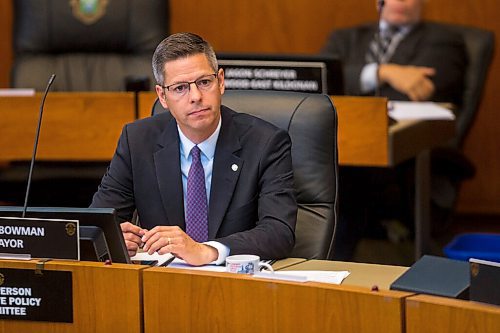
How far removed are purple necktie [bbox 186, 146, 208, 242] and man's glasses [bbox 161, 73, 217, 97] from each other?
22 cm

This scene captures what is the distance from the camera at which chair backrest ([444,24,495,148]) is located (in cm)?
520

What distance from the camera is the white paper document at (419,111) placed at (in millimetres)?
4461

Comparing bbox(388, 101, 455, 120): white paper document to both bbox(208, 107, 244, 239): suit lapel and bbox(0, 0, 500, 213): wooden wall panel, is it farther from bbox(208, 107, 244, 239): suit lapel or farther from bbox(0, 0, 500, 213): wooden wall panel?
bbox(208, 107, 244, 239): suit lapel

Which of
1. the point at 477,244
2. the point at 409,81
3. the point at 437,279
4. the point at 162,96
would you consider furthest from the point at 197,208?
the point at 409,81

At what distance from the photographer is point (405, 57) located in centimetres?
538

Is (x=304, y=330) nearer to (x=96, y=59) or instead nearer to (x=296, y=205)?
(x=296, y=205)

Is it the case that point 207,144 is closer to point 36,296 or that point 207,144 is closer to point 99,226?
point 99,226

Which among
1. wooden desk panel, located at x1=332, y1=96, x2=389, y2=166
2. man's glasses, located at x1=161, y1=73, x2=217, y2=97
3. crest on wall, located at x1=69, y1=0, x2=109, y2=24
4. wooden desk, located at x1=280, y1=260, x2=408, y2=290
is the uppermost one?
crest on wall, located at x1=69, y1=0, x2=109, y2=24

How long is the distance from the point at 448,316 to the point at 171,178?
130 centimetres

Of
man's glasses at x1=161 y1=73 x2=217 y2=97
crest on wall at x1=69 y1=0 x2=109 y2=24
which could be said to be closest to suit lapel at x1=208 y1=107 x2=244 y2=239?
man's glasses at x1=161 y1=73 x2=217 y2=97

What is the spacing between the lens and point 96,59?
552cm

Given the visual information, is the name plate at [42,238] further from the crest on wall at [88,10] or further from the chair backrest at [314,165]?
the crest on wall at [88,10]

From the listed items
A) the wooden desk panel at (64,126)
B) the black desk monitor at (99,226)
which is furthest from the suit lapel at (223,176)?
the wooden desk panel at (64,126)

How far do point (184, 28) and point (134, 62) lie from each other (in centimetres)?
94
